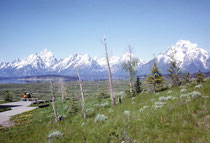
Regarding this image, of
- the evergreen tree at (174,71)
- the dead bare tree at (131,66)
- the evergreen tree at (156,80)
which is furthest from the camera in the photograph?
the dead bare tree at (131,66)

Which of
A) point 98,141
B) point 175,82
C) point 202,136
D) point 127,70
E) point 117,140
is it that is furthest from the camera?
point 127,70

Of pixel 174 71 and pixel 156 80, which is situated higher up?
pixel 174 71

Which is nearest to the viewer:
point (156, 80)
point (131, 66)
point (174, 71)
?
point (156, 80)

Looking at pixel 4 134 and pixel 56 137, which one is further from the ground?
pixel 56 137

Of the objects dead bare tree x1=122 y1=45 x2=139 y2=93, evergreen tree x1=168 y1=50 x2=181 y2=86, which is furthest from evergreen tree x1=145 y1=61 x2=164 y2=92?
dead bare tree x1=122 y1=45 x2=139 y2=93

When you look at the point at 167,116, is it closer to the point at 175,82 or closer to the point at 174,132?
the point at 174,132

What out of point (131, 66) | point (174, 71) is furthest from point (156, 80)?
point (131, 66)

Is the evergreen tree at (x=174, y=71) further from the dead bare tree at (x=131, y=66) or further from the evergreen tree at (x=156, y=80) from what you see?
the dead bare tree at (x=131, y=66)

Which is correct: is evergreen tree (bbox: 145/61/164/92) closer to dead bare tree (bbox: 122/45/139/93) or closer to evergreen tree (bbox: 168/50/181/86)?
evergreen tree (bbox: 168/50/181/86)

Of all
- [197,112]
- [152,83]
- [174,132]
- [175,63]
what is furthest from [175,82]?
[174,132]

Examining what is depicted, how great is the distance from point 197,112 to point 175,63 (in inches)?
912

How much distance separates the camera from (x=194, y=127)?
223 inches

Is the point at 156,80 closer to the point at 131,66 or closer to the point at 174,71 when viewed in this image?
the point at 174,71

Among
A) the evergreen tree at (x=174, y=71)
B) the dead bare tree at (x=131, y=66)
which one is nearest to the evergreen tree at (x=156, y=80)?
the evergreen tree at (x=174, y=71)
